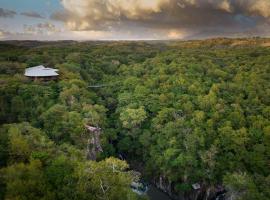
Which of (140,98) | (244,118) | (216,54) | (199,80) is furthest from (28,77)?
(216,54)

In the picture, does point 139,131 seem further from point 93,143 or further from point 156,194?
point 156,194

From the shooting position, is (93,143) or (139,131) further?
(139,131)

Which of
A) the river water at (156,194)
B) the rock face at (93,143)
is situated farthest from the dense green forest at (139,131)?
the river water at (156,194)

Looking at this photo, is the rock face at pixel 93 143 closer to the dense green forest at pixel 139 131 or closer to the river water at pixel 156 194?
the dense green forest at pixel 139 131

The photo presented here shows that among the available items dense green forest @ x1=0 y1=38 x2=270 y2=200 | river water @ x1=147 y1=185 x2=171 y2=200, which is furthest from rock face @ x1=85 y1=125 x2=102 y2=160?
river water @ x1=147 y1=185 x2=171 y2=200

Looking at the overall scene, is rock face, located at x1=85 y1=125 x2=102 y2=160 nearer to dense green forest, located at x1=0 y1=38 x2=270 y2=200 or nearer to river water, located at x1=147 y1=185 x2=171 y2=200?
dense green forest, located at x1=0 y1=38 x2=270 y2=200

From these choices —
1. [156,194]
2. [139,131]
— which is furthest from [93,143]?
[156,194]
